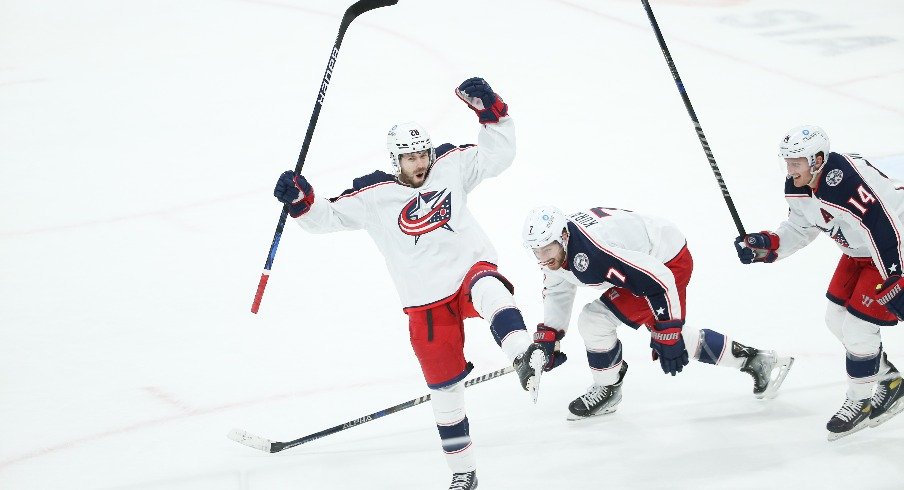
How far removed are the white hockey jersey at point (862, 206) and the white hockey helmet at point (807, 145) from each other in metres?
0.04

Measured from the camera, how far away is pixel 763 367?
4.53m

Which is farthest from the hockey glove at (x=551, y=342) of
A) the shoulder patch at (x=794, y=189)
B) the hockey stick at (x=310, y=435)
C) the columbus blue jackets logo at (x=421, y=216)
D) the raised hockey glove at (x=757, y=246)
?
the shoulder patch at (x=794, y=189)

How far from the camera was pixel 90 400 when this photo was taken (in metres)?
4.80

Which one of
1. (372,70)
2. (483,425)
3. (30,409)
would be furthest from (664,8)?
(30,409)

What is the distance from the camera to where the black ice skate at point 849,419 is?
164 inches

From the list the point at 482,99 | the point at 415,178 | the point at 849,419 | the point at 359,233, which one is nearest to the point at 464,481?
the point at 415,178

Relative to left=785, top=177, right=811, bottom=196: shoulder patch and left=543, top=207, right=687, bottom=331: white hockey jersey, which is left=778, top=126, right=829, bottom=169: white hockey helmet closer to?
left=785, top=177, right=811, bottom=196: shoulder patch

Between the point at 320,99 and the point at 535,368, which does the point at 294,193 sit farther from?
the point at 535,368

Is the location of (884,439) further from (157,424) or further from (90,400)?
(90,400)

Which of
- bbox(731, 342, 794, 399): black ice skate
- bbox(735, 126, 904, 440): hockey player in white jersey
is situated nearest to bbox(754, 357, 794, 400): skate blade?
bbox(731, 342, 794, 399): black ice skate

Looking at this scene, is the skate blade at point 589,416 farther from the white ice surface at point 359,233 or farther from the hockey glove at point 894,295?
the hockey glove at point 894,295

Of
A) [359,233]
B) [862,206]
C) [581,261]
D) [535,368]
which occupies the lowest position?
[535,368]

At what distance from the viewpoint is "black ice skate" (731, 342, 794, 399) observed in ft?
14.7

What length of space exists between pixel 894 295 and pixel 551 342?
3.89ft
